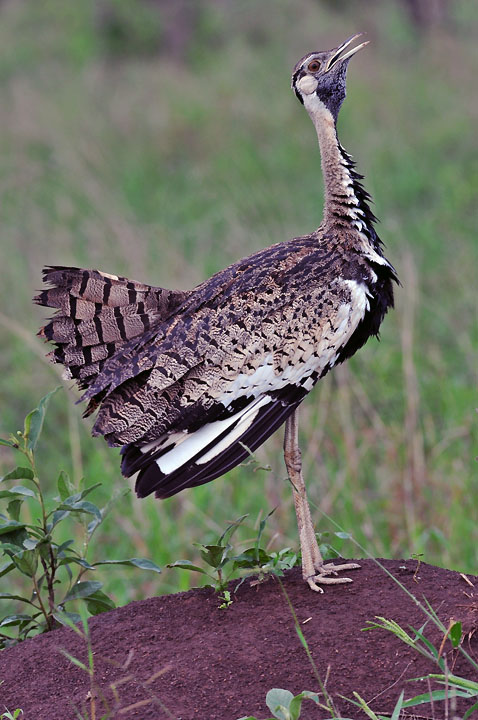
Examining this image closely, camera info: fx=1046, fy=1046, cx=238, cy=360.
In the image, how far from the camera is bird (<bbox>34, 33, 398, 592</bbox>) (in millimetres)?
3912

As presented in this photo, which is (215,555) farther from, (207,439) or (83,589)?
(83,589)

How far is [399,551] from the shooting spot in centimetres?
600

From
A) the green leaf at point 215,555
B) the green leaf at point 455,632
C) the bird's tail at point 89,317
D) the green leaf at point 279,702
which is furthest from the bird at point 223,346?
the green leaf at point 279,702

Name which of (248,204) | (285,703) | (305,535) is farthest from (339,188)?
(248,204)

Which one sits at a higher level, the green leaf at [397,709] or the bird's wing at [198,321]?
the bird's wing at [198,321]

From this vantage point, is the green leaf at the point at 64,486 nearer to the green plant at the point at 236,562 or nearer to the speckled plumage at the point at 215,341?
the speckled plumage at the point at 215,341

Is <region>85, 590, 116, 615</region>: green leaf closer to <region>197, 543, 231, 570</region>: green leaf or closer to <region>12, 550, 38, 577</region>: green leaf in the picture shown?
<region>12, 550, 38, 577</region>: green leaf

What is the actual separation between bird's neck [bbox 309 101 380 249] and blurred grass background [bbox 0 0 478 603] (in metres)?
1.30

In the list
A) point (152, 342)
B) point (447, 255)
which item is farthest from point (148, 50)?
point (152, 342)

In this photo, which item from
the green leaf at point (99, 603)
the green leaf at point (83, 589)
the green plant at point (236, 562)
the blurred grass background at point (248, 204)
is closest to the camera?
the green plant at point (236, 562)

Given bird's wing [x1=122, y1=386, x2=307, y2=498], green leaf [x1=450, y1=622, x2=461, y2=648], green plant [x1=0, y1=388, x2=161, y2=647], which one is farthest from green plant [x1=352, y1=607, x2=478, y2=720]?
green plant [x1=0, y1=388, x2=161, y2=647]

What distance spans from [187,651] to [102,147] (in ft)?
37.4

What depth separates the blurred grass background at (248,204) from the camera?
6332 mm

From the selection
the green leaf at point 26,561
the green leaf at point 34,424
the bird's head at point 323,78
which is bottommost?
the green leaf at point 26,561
